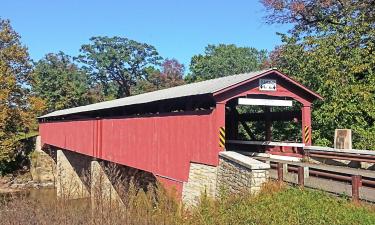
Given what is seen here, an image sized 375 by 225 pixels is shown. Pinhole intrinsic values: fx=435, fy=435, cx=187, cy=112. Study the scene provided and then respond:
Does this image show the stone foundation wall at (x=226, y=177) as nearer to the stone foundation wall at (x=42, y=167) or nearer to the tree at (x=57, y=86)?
the stone foundation wall at (x=42, y=167)

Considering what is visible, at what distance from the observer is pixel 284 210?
833 cm

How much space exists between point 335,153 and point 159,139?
569cm

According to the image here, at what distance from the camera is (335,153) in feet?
37.1

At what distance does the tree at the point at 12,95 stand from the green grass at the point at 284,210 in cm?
2553

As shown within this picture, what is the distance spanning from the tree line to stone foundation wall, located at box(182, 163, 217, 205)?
6.26 m

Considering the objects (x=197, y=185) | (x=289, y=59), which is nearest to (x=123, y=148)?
(x=197, y=185)

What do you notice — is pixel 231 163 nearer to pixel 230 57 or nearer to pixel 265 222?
pixel 265 222

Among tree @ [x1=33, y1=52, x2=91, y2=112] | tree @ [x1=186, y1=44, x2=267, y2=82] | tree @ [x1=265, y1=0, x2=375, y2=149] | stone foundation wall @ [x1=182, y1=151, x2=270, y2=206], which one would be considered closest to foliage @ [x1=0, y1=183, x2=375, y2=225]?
stone foundation wall @ [x1=182, y1=151, x2=270, y2=206]

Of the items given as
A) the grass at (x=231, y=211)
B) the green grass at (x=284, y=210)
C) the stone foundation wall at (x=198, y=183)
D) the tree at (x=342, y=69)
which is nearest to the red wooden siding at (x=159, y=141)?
the stone foundation wall at (x=198, y=183)

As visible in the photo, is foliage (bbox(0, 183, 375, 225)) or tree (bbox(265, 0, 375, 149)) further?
tree (bbox(265, 0, 375, 149))

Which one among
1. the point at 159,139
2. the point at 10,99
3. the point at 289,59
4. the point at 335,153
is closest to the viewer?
the point at 335,153

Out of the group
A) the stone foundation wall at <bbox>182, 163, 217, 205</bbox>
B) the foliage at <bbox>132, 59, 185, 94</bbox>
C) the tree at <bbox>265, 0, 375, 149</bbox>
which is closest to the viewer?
the stone foundation wall at <bbox>182, 163, 217, 205</bbox>

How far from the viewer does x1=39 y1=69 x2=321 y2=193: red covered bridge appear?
38.2ft

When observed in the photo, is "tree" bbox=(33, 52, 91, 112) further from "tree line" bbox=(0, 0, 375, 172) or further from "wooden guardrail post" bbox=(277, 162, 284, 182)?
"wooden guardrail post" bbox=(277, 162, 284, 182)
